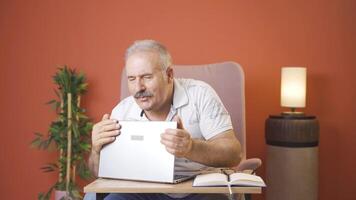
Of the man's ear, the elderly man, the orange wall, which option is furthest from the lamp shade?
the man's ear

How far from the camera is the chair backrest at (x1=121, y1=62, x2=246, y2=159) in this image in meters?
1.91

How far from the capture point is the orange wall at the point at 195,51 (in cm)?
267

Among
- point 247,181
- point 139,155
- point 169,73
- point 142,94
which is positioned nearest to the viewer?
point 247,181

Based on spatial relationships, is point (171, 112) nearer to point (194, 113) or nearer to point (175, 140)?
point (194, 113)

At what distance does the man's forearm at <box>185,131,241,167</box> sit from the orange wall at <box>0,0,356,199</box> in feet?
4.23

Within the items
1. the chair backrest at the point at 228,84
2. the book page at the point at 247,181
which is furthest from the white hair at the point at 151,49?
the book page at the point at 247,181

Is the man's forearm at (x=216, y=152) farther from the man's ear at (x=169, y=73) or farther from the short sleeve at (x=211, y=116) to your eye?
the man's ear at (x=169, y=73)

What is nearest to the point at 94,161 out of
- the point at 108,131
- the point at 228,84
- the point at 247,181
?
the point at 108,131

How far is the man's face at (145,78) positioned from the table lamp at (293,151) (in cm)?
107

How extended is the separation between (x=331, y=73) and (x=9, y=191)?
222 centimetres

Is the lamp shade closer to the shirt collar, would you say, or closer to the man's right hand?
the shirt collar

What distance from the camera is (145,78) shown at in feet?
4.82

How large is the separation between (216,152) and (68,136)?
1.35 m

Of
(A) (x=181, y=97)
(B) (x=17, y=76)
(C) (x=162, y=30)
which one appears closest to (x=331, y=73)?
(C) (x=162, y=30)
